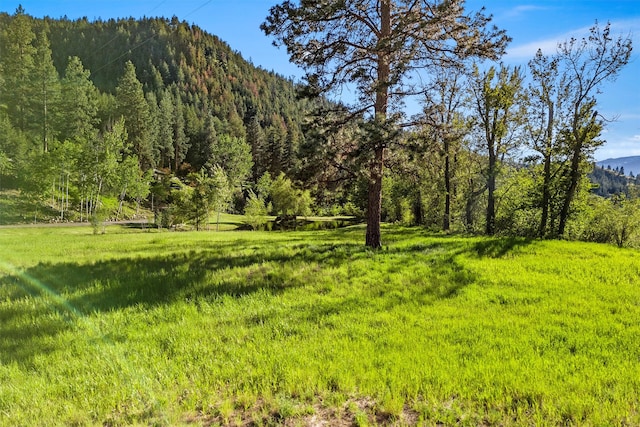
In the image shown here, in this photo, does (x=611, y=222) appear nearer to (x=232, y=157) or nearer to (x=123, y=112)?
(x=232, y=157)

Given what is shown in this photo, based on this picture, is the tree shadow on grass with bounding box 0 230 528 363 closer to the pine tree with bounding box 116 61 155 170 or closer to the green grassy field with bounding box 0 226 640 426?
the green grassy field with bounding box 0 226 640 426

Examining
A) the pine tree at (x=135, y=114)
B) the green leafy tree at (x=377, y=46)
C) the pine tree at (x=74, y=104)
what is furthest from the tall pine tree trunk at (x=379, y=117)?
the pine tree at (x=135, y=114)

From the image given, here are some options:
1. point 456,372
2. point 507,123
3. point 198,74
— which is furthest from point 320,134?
point 198,74

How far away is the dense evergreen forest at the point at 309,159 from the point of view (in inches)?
483

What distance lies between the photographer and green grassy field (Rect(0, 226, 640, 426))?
148 inches

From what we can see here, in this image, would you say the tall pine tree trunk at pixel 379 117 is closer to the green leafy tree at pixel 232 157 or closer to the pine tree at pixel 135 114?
the green leafy tree at pixel 232 157

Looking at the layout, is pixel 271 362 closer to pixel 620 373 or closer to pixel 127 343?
pixel 127 343

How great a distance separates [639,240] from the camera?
115 ft

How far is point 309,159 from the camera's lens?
11.4 meters

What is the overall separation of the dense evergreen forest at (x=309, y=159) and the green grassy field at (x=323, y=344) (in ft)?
15.2

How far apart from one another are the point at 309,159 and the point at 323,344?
7.35m

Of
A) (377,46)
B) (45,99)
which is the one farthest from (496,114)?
(45,99)

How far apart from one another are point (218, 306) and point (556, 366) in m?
5.90

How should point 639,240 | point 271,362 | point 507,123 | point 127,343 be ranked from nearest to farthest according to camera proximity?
point 271,362
point 127,343
point 507,123
point 639,240
